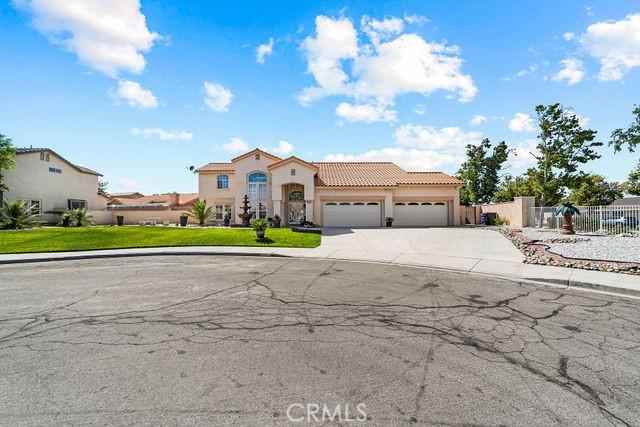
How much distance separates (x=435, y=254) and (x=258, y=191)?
19.4 meters

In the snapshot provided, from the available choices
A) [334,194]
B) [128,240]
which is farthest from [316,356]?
[334,194]

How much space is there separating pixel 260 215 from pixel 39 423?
26.8 m

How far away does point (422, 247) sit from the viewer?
15.6 metres

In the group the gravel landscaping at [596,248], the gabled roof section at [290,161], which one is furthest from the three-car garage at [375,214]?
the gravel landscaping at [596,248]

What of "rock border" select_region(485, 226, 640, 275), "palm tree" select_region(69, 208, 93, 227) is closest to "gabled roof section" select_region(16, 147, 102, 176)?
"palm tree" select_region(69, 208, 93, 227)

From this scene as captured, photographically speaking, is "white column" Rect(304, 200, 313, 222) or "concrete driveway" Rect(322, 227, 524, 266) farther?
"white column" Rect(304, 200, 313, 222)

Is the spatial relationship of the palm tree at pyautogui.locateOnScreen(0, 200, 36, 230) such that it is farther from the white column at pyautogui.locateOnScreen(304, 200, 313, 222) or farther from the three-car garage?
the three-car garage

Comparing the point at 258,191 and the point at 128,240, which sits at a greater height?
the point at 258,191

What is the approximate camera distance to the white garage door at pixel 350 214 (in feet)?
92.1

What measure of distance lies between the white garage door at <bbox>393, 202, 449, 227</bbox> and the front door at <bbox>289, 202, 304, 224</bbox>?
8.47 metres

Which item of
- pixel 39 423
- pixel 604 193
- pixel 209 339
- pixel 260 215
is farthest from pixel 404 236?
pixel 604 193

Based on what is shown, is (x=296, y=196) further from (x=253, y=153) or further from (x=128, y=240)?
(x=128, y=240)

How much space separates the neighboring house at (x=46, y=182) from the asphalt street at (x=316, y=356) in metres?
30.2

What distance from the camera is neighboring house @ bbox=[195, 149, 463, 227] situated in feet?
91.4
